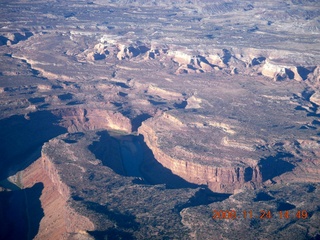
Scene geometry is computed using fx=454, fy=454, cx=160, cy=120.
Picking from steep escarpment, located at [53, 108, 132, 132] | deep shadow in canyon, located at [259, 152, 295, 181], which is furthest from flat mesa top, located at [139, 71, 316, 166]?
steep escarpment, located at [53, 108, 132, 132]

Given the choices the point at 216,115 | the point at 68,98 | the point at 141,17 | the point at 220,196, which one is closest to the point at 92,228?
the point at 220,196

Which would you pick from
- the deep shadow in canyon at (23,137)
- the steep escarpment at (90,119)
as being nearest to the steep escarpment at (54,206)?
the deep shadow in canyon at (23,137)

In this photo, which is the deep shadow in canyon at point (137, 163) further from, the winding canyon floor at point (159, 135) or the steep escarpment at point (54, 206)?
the steep escarpment at point (54, 206)

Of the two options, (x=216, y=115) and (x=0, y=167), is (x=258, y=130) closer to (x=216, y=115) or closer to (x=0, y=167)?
(x=216, y=115)
